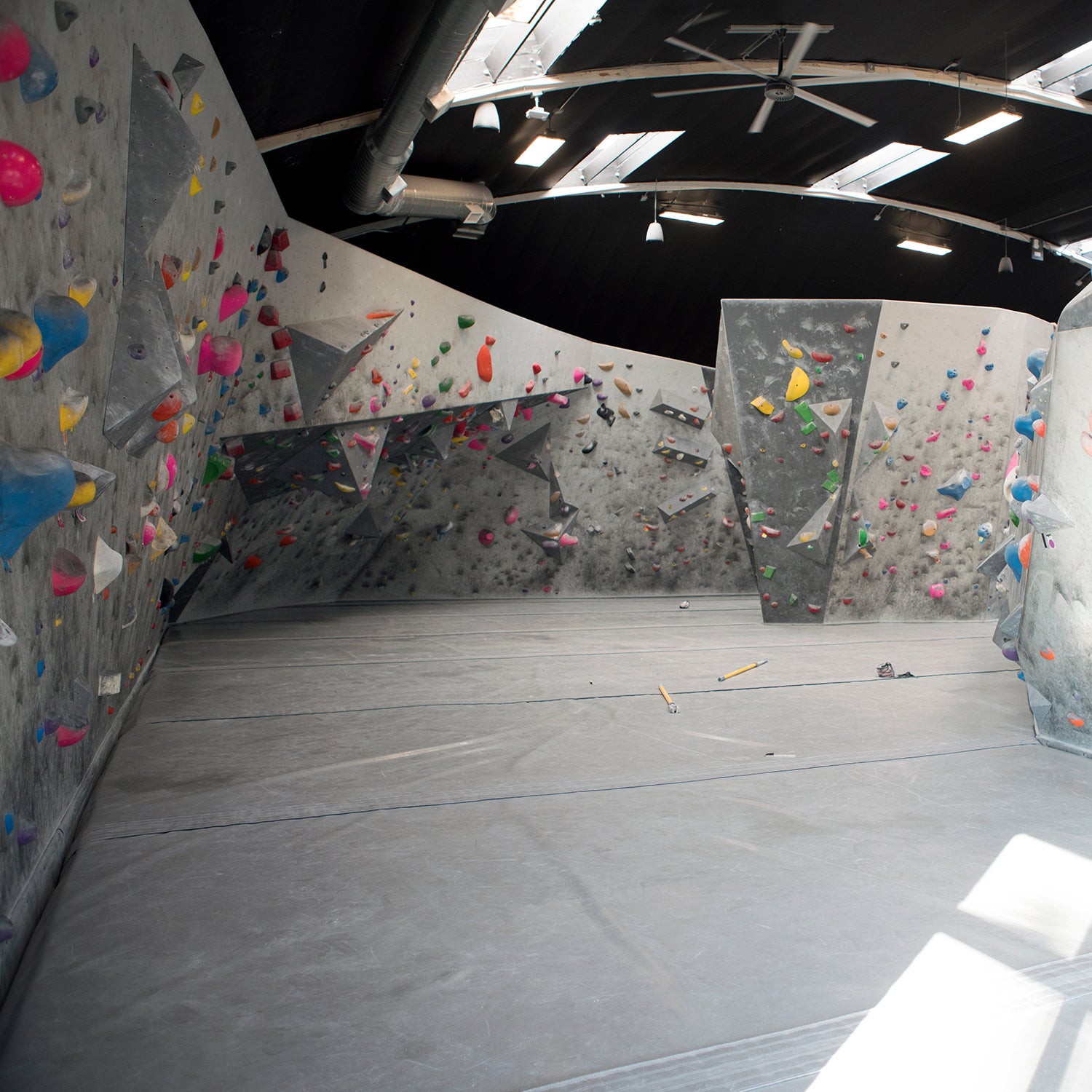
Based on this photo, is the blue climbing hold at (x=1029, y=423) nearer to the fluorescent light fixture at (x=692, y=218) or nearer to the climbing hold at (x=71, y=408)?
the climbing hold at (x=71, y=408)

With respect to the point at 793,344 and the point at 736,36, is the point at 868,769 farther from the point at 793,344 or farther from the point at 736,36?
the point at 736,36

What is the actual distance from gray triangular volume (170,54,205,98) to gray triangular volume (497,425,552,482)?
5.26 m

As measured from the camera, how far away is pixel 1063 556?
3137 mm

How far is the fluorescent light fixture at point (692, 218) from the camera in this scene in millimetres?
9914

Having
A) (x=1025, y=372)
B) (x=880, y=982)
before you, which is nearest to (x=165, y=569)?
Answer: (x=880, y=982)

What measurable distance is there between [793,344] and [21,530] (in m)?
5.43

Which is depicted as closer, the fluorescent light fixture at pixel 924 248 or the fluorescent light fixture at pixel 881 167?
the fluorescent light fixture at pixel 881 167

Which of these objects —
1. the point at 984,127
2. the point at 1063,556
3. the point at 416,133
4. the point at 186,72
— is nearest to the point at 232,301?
the point at 186,72

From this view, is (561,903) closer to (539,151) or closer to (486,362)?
(486,362)

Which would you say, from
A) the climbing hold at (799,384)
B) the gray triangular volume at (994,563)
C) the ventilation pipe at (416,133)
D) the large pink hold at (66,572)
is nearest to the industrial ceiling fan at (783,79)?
the ventilation pipe at (416,133)

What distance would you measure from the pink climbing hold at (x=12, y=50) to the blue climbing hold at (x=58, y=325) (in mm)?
343

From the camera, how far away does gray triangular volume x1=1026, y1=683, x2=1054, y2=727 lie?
326 centimetres

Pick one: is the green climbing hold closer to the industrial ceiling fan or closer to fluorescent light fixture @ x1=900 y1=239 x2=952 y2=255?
the industrial ceiling fan

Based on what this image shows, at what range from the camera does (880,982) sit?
165 centimetres
